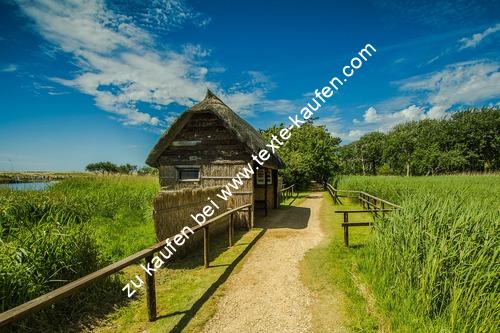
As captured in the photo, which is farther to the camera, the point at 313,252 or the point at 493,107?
the point at 493,107

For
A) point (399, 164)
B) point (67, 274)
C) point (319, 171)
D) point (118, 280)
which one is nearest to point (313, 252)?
point (118, 280)

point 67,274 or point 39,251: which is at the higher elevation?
point 39,251

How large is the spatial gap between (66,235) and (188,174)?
699 cm

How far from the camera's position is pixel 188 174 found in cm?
1108

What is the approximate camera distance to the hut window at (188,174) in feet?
35.9

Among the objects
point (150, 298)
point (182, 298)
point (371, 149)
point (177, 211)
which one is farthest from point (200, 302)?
point (371, 149)

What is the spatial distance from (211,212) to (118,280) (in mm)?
4160

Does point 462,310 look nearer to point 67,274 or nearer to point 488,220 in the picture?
point 488,220

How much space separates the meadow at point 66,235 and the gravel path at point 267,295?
2069 millimetres

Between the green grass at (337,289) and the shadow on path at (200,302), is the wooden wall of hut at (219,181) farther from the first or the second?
the shadow on path at (200,302)

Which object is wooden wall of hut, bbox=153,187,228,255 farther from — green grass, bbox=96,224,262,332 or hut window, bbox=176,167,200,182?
hut window, bbox=176,167,200,182

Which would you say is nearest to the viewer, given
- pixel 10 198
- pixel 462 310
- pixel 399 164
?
pixel 462 310

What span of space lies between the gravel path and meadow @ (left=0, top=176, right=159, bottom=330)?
6.79 feet

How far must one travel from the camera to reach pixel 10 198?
6.95 meters
